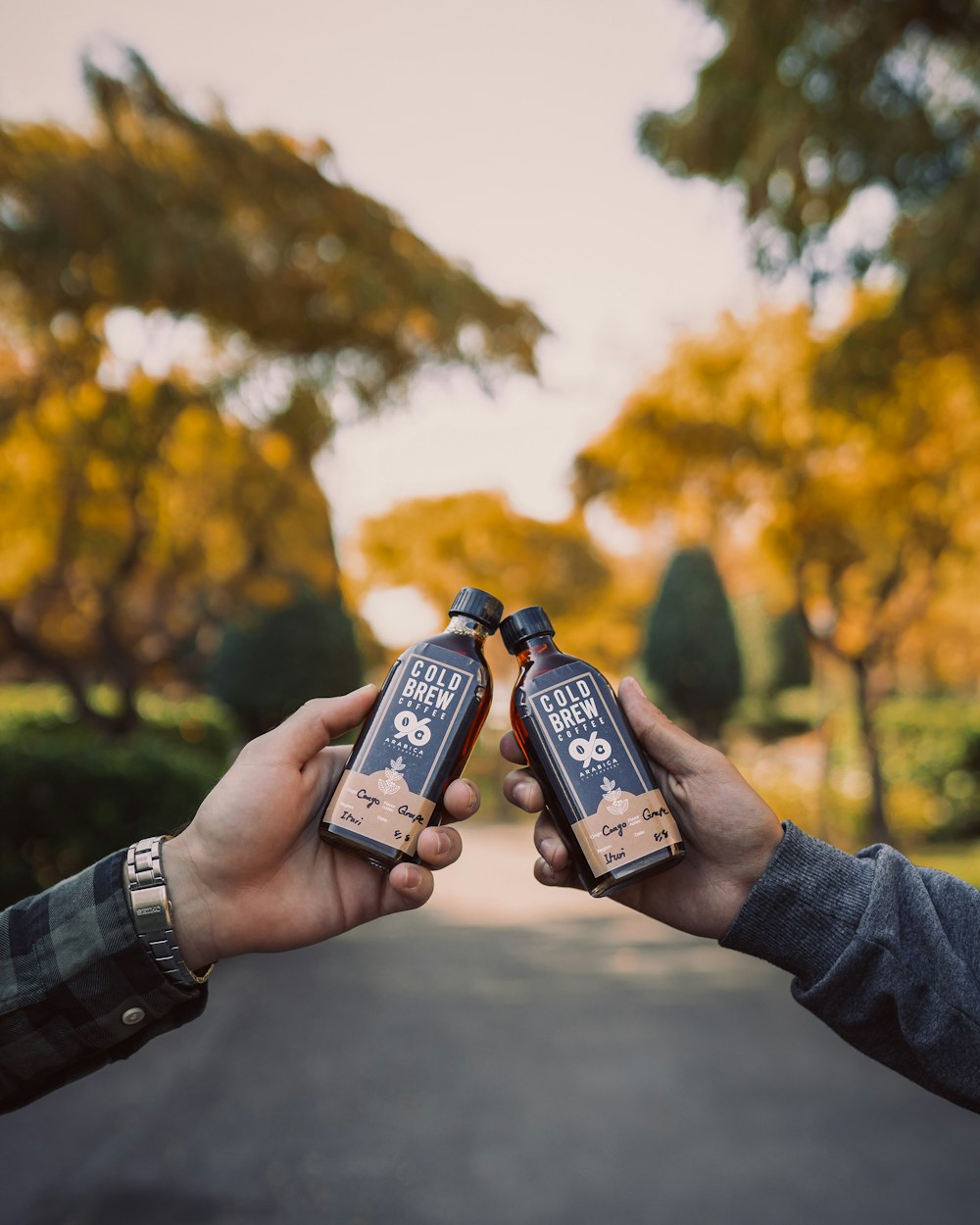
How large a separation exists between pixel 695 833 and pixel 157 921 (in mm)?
1038

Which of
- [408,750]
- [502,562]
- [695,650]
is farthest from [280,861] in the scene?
[502,562]

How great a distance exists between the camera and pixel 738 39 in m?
5.32

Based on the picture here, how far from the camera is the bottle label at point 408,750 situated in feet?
5.93

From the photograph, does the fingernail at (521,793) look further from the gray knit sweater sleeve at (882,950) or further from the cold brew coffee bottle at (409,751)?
the gray knit sweater sleeve at (882,950)

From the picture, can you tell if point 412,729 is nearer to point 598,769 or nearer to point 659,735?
point 598,769

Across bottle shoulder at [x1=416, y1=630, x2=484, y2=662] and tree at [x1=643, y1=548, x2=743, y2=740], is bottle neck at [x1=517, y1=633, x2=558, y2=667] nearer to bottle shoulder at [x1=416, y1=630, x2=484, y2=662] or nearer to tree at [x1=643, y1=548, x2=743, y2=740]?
bottle shoulder at [x1=416, y1=630, x2=484, y2=662]

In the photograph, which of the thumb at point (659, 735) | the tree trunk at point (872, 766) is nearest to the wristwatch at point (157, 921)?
the thumb at point (659, 735)

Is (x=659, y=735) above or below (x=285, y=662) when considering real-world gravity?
below

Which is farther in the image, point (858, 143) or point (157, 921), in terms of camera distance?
point (858, 143)

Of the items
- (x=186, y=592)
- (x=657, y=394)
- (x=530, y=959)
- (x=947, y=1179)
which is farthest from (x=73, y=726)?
(x=186, y=592)

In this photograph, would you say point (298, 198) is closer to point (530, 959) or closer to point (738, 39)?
point (738, 39)

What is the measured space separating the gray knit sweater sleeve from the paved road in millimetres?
2163

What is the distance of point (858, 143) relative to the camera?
18.4 ft

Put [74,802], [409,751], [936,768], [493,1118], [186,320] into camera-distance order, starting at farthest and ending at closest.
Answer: [936,768]
[186,320]
[74,802]
[493,1118]
[409,751]
